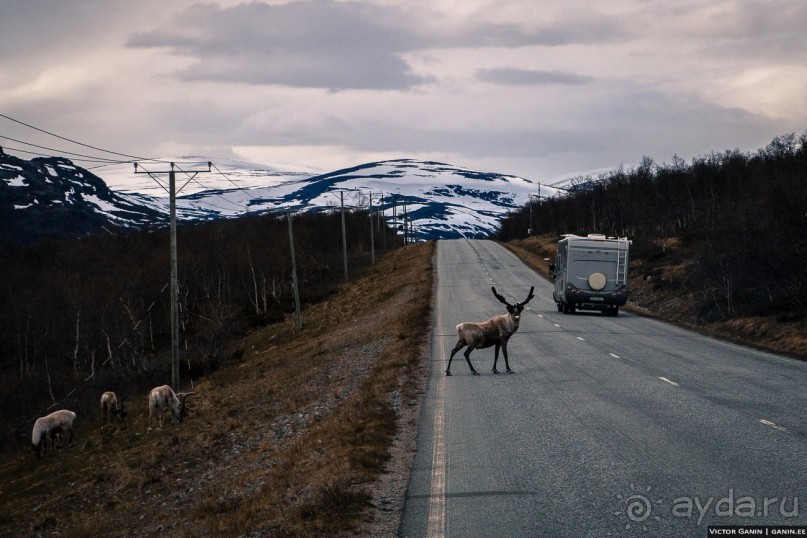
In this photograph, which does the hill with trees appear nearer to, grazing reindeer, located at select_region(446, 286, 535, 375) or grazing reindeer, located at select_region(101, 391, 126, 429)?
grazing reindeer, located at select_region(446, 286, 535, 375)

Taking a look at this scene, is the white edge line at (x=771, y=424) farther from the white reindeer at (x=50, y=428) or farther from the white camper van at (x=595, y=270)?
the white camper van at (x=595, y=270)

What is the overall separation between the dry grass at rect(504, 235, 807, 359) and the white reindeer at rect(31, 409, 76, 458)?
23.1 metres

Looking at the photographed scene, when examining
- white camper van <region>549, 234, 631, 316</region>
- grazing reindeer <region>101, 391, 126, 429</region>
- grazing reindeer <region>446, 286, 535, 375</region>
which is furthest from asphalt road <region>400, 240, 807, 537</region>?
grazing reindeer <region>101, 391, 126, 429</region>

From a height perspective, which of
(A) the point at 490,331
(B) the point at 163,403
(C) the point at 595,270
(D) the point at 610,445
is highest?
(C) the point at 595,270

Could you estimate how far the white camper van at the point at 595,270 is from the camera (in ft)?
125

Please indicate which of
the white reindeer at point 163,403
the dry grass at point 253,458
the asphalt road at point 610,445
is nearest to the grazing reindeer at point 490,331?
the asphalt road at point 610,445

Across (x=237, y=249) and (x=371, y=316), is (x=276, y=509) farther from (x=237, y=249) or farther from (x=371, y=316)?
(x=237, y=249)

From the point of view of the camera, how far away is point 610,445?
11008 millimetres

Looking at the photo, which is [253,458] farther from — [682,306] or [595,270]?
[682,306]

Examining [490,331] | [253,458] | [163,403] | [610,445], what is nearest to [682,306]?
[490,331]

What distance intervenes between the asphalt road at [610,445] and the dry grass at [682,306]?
5143 mm

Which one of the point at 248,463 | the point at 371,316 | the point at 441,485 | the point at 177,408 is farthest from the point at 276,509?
the point at 371,316

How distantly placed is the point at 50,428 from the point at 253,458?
1530cm

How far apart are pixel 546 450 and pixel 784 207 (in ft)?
92.7
